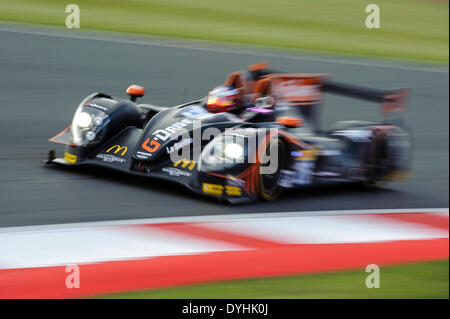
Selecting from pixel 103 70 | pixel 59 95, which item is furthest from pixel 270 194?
pixel 103 70

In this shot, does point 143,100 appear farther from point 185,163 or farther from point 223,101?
point 185,163

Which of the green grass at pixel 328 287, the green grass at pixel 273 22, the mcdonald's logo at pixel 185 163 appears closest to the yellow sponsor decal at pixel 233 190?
the mcdonald's logo at pixel 185 163

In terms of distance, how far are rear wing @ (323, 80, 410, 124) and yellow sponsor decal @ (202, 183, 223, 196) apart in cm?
187

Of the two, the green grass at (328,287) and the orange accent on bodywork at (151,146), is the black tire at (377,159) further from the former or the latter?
the green grass at (328,287)

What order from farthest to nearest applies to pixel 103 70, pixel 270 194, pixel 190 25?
pixel 190 25 < pixel 103 70 < pixel 270 194

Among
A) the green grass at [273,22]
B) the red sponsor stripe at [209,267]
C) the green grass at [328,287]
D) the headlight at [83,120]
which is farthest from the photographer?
the green grass at [273,22]

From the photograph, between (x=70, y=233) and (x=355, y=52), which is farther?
(x=355, y=52)

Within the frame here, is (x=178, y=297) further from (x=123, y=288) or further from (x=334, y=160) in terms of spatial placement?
(x=334, y=160)

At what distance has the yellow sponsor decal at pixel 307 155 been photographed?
21.5 feet

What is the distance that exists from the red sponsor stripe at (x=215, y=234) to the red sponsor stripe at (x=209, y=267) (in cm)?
13

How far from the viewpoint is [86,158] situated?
22.0 ft

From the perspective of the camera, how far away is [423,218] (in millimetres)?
6602

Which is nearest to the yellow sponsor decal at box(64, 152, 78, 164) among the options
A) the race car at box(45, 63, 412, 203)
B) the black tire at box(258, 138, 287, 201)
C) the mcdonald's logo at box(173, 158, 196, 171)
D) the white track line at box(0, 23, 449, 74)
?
the race car at box(45, 63, 412, 203)

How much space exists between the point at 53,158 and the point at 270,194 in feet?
→ 6.58
